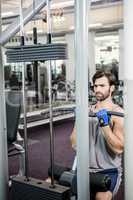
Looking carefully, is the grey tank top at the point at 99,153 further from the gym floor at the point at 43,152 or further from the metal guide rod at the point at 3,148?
the gym floor at the point at 43,152

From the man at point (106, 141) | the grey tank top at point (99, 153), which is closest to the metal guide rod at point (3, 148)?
the man at point (106, 141)

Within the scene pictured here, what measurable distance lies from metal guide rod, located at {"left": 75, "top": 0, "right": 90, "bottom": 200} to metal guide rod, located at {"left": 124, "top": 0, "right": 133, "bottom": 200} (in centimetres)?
19

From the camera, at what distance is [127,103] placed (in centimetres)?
124

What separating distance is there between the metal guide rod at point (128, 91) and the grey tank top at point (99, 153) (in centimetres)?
99

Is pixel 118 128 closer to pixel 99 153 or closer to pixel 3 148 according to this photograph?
pixel 99 153

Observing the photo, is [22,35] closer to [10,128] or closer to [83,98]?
[83,98]

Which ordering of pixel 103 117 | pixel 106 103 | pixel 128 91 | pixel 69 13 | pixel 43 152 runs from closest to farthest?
1. pixel 128 91
2. pixel 103 117
3. pixel 106 103
4. pixel 43 152
5. pixel 69 13

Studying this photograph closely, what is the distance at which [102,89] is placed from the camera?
2.38 meters

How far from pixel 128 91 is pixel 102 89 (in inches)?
46.1

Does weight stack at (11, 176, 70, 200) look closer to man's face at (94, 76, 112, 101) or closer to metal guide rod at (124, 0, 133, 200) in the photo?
metal guide rod at (124, 0, 133, 200)

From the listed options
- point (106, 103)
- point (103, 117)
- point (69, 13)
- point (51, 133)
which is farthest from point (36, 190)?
point (69, 13)

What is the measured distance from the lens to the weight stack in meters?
1.42

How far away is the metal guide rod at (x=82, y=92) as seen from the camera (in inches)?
51.5

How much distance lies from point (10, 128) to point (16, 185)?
1.74 metres
